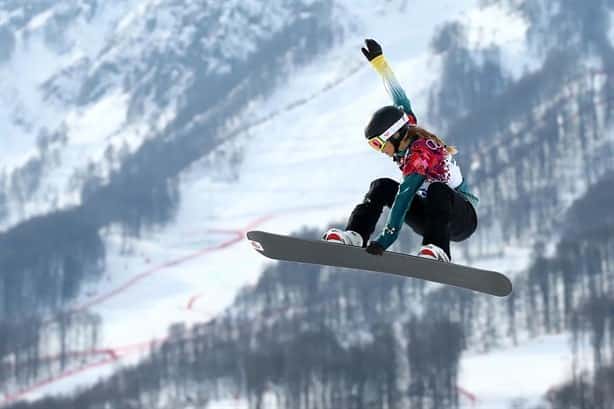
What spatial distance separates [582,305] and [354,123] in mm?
53113

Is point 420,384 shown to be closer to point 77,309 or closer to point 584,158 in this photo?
point 77,309

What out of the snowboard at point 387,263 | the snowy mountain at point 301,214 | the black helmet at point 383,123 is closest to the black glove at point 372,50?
the black helmet at point 383,123

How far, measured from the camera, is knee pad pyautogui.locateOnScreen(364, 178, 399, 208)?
15.6m

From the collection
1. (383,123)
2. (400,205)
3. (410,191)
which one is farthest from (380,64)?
(400,205)

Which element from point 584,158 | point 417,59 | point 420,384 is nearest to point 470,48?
point 417,59

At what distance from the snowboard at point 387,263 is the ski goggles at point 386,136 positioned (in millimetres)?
1143

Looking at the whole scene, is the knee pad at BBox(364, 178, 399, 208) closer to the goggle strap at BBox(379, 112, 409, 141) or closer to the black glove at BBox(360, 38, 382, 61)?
the goggle strap at BBox(379, 112, 409, 141)

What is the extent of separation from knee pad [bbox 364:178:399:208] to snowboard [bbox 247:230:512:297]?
68cm

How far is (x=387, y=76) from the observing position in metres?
15.6

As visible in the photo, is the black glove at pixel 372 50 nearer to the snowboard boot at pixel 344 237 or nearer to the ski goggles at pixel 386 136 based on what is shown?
the ski goggles at pixel 386 136

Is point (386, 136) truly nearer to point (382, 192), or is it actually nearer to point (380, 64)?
point (382, 192)

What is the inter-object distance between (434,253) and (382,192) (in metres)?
0.94

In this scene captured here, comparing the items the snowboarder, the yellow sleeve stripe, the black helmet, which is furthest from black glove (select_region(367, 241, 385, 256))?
the yellow sleeve stripe

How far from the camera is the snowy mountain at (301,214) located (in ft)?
317
